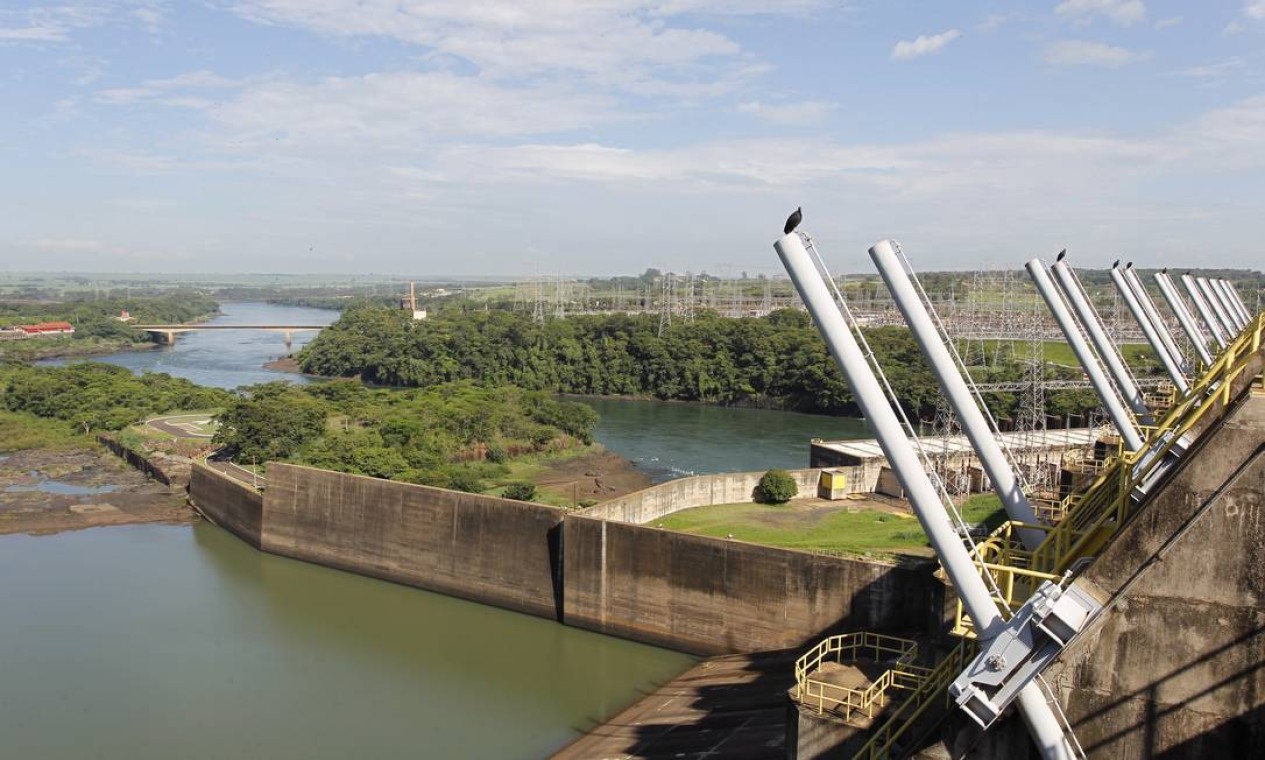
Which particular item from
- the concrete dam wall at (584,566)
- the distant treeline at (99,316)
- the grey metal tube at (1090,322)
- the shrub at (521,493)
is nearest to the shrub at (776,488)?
the concrete dam wall at (584,566)

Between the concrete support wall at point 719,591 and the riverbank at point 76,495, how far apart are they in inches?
932

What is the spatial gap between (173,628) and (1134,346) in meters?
76.0

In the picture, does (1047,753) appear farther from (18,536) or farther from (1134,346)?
(1134,346)

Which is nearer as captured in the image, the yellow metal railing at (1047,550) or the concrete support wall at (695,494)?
the yellow metal railing at (1047,550)

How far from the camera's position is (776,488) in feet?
115

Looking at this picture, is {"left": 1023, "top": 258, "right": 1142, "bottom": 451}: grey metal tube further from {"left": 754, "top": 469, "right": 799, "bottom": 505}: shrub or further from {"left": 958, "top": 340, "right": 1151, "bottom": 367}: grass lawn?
{"left": 958, "top": 340, "right": 1151, "bottom": 367}: grass lawn

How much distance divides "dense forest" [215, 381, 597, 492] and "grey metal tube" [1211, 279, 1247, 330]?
30.8 m

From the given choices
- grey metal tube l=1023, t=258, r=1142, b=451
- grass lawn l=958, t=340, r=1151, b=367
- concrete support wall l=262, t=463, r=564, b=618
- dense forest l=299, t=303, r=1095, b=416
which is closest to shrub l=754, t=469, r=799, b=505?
concrete support wall l=262, t=463, r=564, b=618

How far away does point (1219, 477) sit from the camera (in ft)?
29.8

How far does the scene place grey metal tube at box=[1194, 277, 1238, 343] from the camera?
28.4 m

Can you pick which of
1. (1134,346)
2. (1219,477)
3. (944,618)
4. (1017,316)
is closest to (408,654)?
(944,618)

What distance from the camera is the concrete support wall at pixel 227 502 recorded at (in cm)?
3803

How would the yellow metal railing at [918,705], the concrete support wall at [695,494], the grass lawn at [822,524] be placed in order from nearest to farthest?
the yellow metal railing at [918,705]
the grass lawn at [822,524]
the concrete support wall at [695,494]

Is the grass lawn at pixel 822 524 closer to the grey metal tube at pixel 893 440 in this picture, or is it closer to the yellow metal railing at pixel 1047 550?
the yellow metal railing at pixel 1047 550
